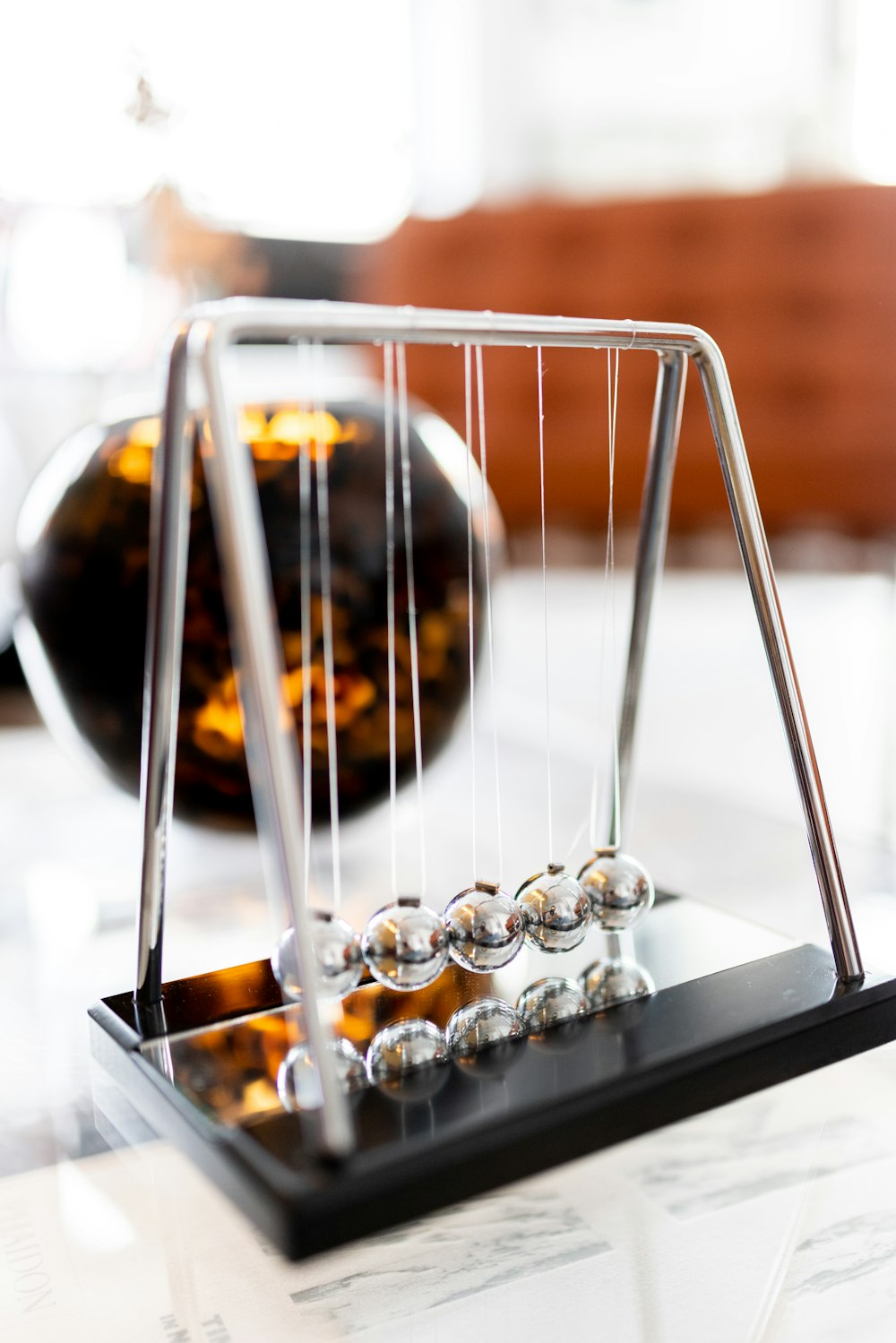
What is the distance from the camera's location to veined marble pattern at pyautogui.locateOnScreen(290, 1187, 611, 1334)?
0.65 meters

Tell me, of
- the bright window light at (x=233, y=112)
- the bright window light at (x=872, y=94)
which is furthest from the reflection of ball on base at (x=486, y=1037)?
the bright window light at (x=872, y=94)

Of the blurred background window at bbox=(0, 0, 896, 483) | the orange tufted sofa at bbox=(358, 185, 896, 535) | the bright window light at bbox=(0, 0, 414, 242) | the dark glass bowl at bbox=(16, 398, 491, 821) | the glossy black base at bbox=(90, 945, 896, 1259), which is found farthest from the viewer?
the blurred background window at bbox=(0, 0, 896, 483)

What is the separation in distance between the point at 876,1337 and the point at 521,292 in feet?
9.77

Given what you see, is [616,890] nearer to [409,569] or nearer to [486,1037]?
[486,1037]

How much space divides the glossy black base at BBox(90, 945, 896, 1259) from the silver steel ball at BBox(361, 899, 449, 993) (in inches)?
2.2

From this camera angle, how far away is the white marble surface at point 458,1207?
645 millimetres

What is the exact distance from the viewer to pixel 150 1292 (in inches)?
26.1

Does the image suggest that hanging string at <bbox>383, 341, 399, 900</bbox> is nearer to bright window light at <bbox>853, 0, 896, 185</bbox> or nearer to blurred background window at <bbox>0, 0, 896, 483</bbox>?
blurred background window at <bbox>0, 0, 896, 483</bbox>

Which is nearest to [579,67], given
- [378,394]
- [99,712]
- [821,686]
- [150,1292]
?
[821,686]

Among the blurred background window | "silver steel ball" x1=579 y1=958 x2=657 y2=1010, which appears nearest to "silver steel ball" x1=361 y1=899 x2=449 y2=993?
"silver steel ball" x1=579 y1=958 x2=657 y2=1010

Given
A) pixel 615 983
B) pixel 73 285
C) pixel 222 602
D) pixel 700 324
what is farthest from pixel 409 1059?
pixel 73 285

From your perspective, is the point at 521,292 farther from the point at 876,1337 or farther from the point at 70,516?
the point at 876,1337

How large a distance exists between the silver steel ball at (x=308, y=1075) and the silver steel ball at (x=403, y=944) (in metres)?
0.04

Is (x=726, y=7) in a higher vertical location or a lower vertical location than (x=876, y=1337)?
higher
